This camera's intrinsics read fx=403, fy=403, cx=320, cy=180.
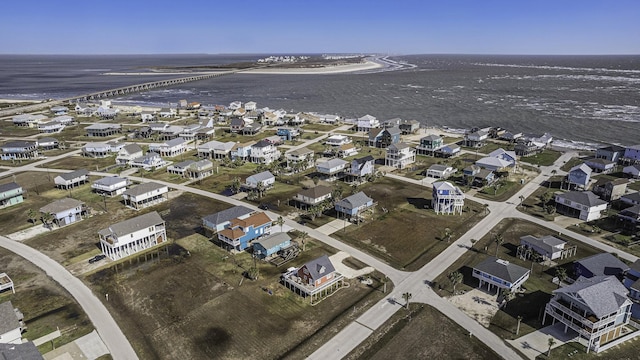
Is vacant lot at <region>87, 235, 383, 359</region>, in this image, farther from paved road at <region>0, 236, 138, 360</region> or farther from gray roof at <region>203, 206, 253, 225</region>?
gray roof at <region>203, 206, 253, 225</region>

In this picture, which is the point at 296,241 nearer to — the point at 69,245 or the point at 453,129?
the point at 69,245

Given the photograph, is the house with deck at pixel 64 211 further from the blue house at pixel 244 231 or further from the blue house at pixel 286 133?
the blue house at pixel 286 133

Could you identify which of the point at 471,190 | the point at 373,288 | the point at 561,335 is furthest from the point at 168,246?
the point at 471,190

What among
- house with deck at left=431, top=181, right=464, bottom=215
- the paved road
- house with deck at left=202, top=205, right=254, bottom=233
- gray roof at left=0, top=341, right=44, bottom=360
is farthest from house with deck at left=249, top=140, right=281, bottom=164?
gray roof at left=0, top=341, right=44, bottom=360

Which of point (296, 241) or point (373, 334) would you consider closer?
point (373, 334)

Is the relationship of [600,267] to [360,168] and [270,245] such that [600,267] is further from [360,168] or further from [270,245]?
[360,168]
